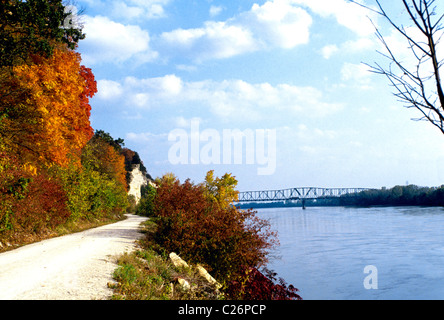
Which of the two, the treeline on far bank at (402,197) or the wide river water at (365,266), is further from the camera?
the treeline on far bank at (402,197)

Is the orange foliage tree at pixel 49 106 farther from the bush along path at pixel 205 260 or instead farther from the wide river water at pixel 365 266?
the wide river water at pixel 365 266

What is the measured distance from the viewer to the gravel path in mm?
8039

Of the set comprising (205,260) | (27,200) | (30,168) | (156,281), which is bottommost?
(205,260)

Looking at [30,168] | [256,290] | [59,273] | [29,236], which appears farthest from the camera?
[30,168]

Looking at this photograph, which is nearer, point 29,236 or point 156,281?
point 156,281

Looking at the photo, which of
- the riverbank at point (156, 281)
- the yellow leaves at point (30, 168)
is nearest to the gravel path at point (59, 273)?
the riverbank at point (156, 281)

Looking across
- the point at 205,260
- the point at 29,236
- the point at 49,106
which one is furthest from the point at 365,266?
the point at 49,106

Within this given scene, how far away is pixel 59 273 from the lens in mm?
9828

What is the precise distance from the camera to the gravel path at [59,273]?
8.04 meters

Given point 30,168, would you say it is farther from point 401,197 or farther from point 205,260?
point 401,197

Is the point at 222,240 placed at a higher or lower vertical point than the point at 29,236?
higher

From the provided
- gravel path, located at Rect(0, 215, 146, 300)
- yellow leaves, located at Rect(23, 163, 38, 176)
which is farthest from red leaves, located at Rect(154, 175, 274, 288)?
yellow leaves, located at Rect(23, 163, 38, 176)

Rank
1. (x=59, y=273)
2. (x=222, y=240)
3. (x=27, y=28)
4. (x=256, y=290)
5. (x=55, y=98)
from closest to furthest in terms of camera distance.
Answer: (x=59, y=273), (x=256, y=290), (x=222, y=240), (x=27, y=28), (x=55, y=98)
